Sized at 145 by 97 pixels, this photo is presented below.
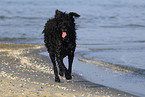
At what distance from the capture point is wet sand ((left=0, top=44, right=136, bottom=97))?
675 centimetres

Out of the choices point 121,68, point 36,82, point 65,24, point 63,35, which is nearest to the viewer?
point 65,24

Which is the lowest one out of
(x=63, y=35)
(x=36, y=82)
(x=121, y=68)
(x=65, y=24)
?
(x=121, y=68)

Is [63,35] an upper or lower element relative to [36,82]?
upper

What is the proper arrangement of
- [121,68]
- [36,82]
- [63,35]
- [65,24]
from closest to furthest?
[65,24] → [63,35] → [36,82] → [121,68]

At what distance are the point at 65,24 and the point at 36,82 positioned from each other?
5.56 ft

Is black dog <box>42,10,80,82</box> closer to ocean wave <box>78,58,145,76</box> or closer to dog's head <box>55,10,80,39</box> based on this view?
dog's head <box>55,10,80,39</box>

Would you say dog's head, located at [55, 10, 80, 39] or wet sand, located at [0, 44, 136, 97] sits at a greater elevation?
dog's head, located at [55, 10, 80, 39]

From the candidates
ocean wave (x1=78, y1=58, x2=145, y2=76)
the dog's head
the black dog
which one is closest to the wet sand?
the black dog

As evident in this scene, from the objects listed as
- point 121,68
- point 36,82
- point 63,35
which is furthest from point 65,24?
point 121,68

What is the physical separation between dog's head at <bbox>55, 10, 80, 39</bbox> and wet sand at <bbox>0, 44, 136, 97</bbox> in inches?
51.8

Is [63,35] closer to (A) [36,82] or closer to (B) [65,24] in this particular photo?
(B) [65,24]

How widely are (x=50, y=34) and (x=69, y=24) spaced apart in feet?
2.50

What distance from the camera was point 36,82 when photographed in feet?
26.7

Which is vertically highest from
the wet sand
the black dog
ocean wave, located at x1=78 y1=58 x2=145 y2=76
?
the black dog
